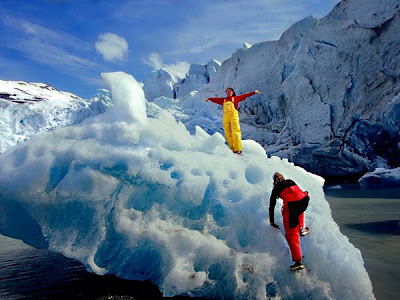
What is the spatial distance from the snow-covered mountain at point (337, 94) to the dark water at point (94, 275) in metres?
8.96

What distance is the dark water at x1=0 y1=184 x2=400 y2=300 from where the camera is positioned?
10.8 ft

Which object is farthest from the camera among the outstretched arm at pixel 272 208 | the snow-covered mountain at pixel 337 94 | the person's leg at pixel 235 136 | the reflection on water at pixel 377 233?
the snow-covered mountain at pixel 337 94

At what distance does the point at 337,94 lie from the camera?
15.9 meters

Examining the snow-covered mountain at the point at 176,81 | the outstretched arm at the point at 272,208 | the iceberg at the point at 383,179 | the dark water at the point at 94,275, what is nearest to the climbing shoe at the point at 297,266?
the outstretched arm at the point at 272,208

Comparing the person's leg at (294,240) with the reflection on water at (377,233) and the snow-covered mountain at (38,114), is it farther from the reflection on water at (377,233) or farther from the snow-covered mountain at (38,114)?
the snow-covered mountain at (38,114)

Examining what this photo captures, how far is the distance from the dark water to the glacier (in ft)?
0.79

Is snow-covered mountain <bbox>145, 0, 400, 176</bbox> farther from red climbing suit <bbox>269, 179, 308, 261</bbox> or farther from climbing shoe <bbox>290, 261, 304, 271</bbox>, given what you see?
climbing shoe <bbox>290, 261, 304, 271</bbox>

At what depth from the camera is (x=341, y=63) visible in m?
15.8

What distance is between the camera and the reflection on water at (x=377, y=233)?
3258 millimetres

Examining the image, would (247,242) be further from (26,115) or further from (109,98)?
(26,115)

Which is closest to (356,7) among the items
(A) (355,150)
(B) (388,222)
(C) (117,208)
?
(A) (355,150)

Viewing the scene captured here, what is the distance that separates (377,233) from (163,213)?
12.7 ft

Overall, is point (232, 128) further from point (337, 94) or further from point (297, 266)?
point (337, 94)

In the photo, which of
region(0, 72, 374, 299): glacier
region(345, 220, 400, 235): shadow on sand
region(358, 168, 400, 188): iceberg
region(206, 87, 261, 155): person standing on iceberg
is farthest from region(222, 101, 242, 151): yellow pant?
region(358, 168, 400, 188): iceberg
